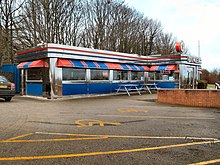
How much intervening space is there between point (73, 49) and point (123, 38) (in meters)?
21.1

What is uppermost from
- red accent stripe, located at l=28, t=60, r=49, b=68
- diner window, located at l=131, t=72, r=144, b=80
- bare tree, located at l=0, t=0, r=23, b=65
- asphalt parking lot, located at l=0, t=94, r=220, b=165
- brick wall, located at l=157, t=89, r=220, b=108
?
bare tree, located at l=0, t=0, r=23, b=65

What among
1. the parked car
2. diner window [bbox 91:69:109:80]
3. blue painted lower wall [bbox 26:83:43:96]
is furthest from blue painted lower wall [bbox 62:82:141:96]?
the parked car

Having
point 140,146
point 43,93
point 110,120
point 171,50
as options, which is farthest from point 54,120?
point 171,50

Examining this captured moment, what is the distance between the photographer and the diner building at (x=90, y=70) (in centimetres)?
1684

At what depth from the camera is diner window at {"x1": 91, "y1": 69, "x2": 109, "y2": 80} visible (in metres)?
19.3

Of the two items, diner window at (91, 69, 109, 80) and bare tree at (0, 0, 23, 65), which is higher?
bare tree at (0, 0, 23, 65)

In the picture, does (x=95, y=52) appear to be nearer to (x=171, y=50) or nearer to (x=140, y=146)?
(x=140, y=146)

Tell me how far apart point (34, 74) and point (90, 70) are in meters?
4.28

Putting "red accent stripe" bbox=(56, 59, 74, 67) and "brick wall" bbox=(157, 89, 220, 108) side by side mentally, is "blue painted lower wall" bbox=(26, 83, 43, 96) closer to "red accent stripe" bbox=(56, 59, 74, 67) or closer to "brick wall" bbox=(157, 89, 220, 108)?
"red accent stripe" bbox=(56, 59, 74, 67)

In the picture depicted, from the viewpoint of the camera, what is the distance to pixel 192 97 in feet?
43.4

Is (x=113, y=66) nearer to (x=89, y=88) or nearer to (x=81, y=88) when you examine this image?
(x=89, y=88)

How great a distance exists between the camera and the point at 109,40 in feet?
117

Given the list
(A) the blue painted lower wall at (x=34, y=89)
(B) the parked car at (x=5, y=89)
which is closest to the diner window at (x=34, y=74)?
(A) the blue painted lower wall at (x=34, y=89)

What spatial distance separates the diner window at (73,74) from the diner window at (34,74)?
1.84 metres
